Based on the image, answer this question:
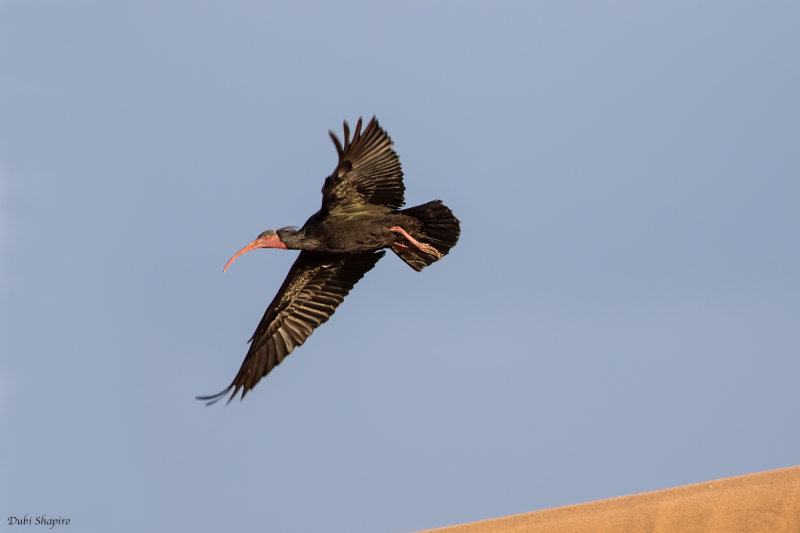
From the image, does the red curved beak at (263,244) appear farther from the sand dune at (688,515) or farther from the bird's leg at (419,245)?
the sand dune at (688,515)

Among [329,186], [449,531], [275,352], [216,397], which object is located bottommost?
[449,531]

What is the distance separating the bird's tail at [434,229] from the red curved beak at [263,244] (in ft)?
4.47

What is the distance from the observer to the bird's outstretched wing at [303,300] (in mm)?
14875

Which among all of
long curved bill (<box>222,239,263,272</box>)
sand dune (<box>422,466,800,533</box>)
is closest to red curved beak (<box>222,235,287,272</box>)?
long curved bill (<box>222,239,263,272</box>)

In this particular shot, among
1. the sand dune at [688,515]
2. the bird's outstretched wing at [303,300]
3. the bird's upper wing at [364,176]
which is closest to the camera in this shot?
the bird's upper wing at [364,176]

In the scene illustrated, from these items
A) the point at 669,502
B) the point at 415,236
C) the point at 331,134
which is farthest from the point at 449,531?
the point at 331,134

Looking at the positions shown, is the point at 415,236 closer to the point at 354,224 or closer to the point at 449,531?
the point at 354,224

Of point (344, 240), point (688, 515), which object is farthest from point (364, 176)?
point (688, 515)

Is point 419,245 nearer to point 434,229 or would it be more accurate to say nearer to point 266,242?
point 434,229

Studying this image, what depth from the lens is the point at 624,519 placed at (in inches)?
570

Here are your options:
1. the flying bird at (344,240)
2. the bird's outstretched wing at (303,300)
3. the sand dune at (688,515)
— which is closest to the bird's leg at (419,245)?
the flying bird at (344,240)

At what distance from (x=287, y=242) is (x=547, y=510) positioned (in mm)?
4397

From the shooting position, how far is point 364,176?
13359 millimetres

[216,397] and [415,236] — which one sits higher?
[415,236]
